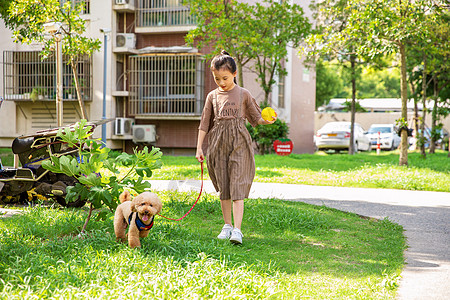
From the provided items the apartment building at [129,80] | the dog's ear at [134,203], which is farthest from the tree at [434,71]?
the dog's ear at [134,203]

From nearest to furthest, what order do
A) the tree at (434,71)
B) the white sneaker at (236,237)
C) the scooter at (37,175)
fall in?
1. the white sneaker at (236,237)
2. the scooter at (37,175)
3. the tree at (434,71)

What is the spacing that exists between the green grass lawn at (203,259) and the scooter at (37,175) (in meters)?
0.48

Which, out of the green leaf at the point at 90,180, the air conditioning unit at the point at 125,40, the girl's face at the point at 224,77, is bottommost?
the green leaf at the point at 90,180

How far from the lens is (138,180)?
4.98 meters

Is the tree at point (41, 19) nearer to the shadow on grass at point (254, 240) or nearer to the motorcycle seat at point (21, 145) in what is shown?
the motorcycle seat at point (21, 145)

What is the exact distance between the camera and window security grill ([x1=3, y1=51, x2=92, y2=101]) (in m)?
21.9

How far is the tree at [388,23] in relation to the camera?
1155cm

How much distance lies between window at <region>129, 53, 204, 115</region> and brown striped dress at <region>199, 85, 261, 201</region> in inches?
628

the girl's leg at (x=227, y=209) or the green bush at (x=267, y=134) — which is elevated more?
the green bush at (x=267, y=134)

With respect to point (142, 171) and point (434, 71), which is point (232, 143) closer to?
point (142, 171)

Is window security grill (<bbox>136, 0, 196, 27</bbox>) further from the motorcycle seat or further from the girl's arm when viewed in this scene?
the girl's arm

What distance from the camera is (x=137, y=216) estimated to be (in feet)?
14.5

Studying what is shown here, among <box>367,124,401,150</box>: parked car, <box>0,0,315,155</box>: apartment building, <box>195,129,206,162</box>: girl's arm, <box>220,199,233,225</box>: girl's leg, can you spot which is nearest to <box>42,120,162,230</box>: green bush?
<box>195,129,206,162</box>: girl's arm

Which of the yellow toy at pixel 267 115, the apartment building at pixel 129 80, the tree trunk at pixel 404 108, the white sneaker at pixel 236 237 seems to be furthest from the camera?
the apartment building at pixel 129 80
